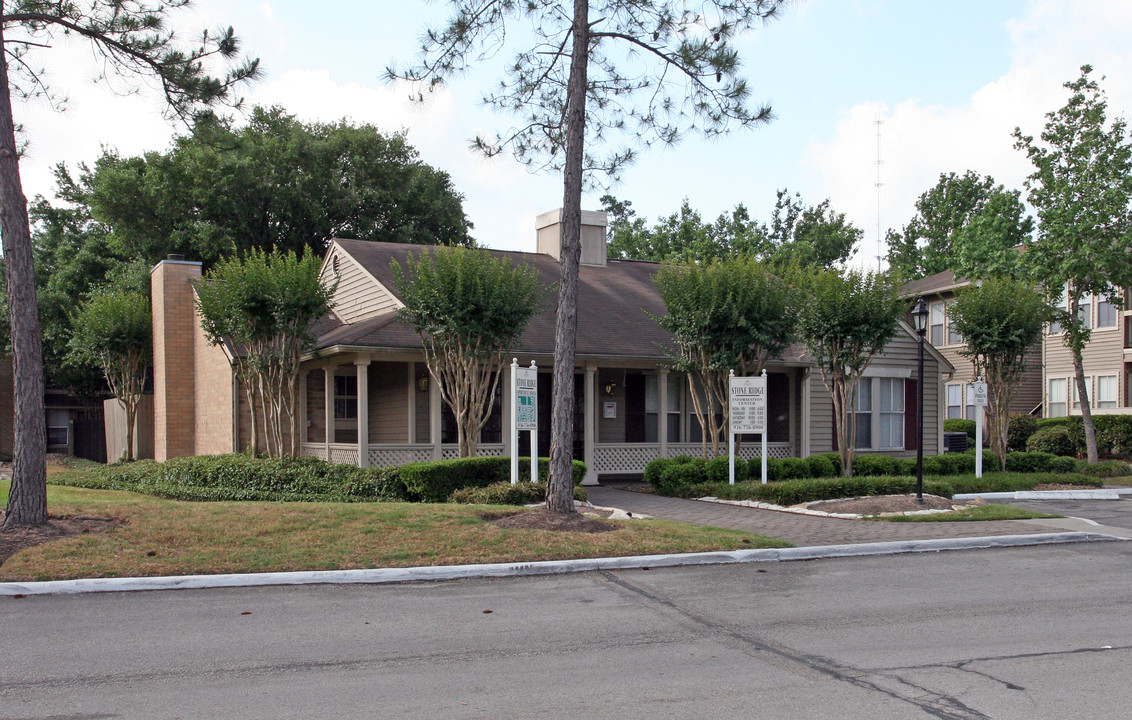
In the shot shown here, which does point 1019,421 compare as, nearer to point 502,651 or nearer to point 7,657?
point 502,651

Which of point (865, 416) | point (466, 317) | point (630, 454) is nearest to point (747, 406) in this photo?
point (630, 454)

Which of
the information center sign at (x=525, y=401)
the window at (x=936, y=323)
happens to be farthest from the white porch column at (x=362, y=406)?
the window at (x=936, y=323)

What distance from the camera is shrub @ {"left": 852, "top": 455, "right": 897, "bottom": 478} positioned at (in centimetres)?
1955

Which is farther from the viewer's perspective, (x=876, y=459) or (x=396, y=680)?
(x=876, y=459)

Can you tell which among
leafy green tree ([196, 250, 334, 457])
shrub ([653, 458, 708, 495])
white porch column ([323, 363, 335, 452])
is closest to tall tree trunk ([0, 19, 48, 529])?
leafy green tree ([196, 250, 334, 457])

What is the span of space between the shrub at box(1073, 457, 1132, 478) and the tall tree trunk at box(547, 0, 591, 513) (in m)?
15.7

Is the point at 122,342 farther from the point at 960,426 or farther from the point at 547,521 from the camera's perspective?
the point at 960,426

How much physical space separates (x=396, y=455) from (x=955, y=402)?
27.5 m

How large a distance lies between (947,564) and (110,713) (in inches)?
341

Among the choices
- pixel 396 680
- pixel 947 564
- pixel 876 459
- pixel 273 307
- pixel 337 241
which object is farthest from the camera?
pixel 337 241

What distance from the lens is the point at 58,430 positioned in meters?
33.7

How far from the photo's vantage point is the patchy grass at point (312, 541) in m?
9.56

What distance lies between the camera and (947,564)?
1068cm

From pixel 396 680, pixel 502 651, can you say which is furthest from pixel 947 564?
pixel 396 680
